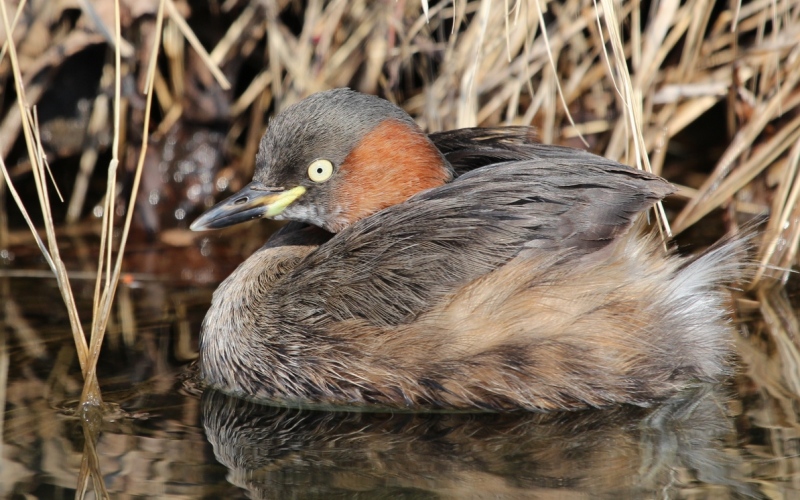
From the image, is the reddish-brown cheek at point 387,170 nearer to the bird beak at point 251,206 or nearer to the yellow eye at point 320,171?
the yellow eye at point 320,171

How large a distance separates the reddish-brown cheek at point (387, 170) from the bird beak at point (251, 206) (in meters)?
0.20

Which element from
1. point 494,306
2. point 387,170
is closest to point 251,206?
point 387,170

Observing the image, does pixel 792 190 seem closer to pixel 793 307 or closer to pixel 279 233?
pixel 793 307

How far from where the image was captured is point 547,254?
382 cm

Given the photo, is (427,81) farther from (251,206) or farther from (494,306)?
(494,306)

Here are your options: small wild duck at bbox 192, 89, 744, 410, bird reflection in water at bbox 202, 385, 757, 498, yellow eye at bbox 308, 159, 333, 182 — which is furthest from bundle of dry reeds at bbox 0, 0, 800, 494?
bird reflection in water at bbox 202, 385, 757, 498

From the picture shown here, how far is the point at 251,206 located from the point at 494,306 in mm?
1113

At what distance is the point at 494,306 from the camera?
379 centimetres

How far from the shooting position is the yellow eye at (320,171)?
14.0ft

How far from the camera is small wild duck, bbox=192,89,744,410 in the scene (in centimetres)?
379

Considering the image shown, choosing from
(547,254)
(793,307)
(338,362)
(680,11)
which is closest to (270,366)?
(338,362)

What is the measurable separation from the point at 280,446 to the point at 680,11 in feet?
10.9

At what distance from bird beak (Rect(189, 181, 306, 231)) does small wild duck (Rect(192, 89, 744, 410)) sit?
0.26m

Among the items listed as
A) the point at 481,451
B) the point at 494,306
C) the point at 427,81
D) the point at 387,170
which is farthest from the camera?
the point at 427,81
